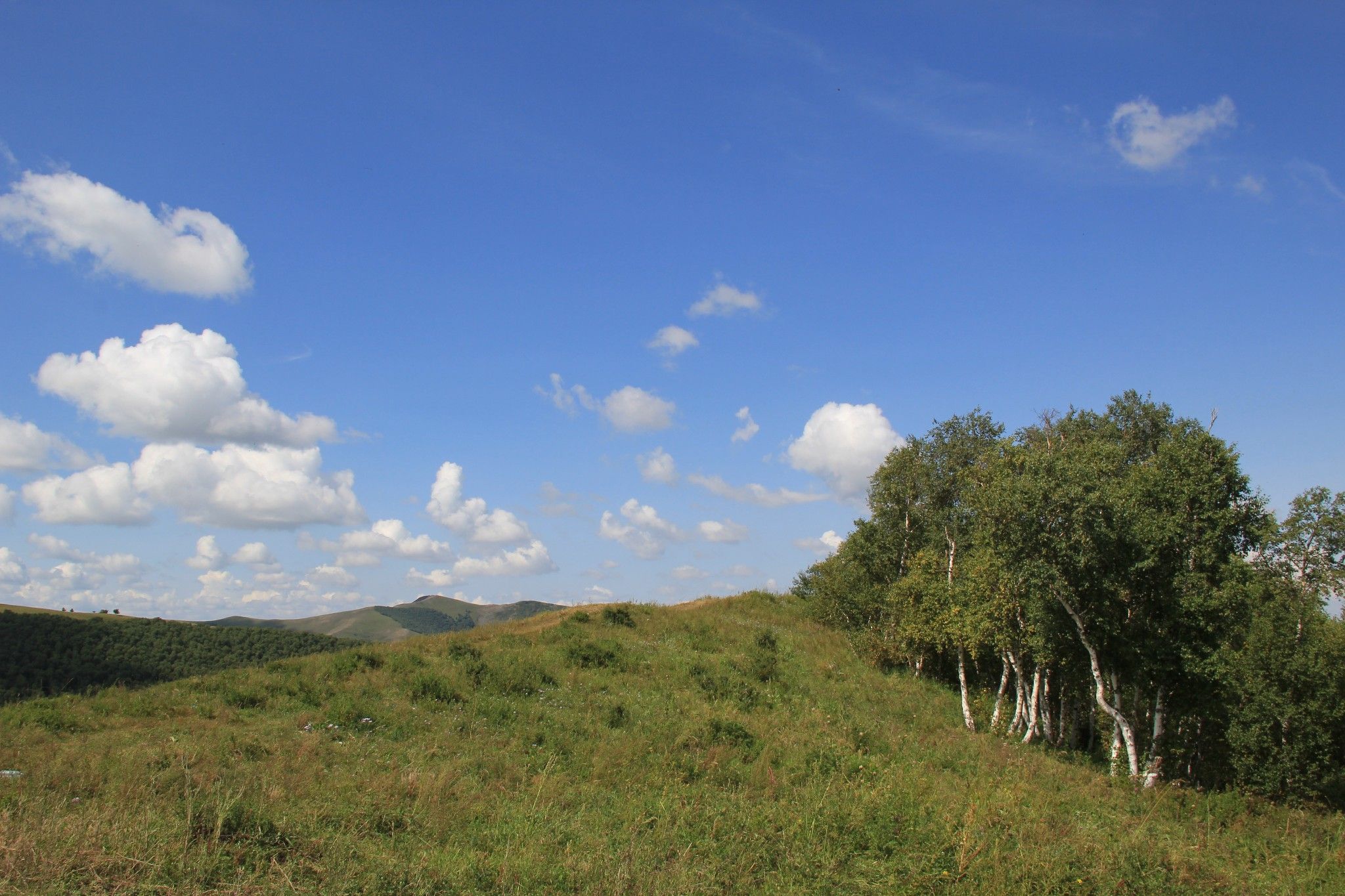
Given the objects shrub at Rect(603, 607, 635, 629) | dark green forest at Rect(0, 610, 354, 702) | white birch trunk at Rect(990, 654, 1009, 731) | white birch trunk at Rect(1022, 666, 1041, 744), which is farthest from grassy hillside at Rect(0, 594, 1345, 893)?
dark green forest at Rect(0, 610, 354, 702)

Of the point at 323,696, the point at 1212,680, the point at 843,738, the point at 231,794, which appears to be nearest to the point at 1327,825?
the point at 1212,680

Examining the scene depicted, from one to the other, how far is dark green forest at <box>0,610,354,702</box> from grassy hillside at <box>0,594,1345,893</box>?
145 feet

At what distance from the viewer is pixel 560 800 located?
12609mm

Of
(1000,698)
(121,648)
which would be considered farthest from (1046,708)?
(121,648)

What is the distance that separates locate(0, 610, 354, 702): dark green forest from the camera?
59.8 metres

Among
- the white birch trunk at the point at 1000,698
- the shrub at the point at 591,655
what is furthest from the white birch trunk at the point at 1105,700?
the shrub at the point at 591,655

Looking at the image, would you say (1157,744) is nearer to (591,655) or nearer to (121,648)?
(591,655)

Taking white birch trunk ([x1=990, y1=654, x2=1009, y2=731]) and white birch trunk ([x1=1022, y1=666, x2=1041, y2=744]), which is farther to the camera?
white birch trunk ([x1=990, y1=654, x2=1009, y2=731])

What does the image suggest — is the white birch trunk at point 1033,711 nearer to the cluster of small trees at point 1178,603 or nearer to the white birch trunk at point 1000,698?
the cluster of small trees at point 1178,603

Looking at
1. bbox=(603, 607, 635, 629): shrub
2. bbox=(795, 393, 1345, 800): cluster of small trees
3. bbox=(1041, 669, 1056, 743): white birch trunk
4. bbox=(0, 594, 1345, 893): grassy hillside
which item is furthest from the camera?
bbox=(603, 607, 635, 629): shrub

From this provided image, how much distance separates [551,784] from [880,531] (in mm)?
30902

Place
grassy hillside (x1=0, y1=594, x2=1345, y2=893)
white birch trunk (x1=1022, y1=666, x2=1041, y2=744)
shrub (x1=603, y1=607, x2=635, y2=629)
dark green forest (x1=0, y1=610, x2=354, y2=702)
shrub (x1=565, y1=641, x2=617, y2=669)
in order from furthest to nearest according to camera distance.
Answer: dark green forest (x1=0, y1=610, x2=354, y2=702) → shrub (x1=603, y1=607, x2=635, y2=629) → shrub (x1=565, y1=641, x2=617, y2=669) → white birch trunk (x1=1022, y1=666, x2=1041, y2=744) → grassy hillside (x1=0, y1=594, x2=1345, y2=893)

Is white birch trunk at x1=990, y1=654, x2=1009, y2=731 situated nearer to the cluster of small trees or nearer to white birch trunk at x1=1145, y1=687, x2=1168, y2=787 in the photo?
the cluster of small trees

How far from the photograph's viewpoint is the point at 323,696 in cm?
2042
